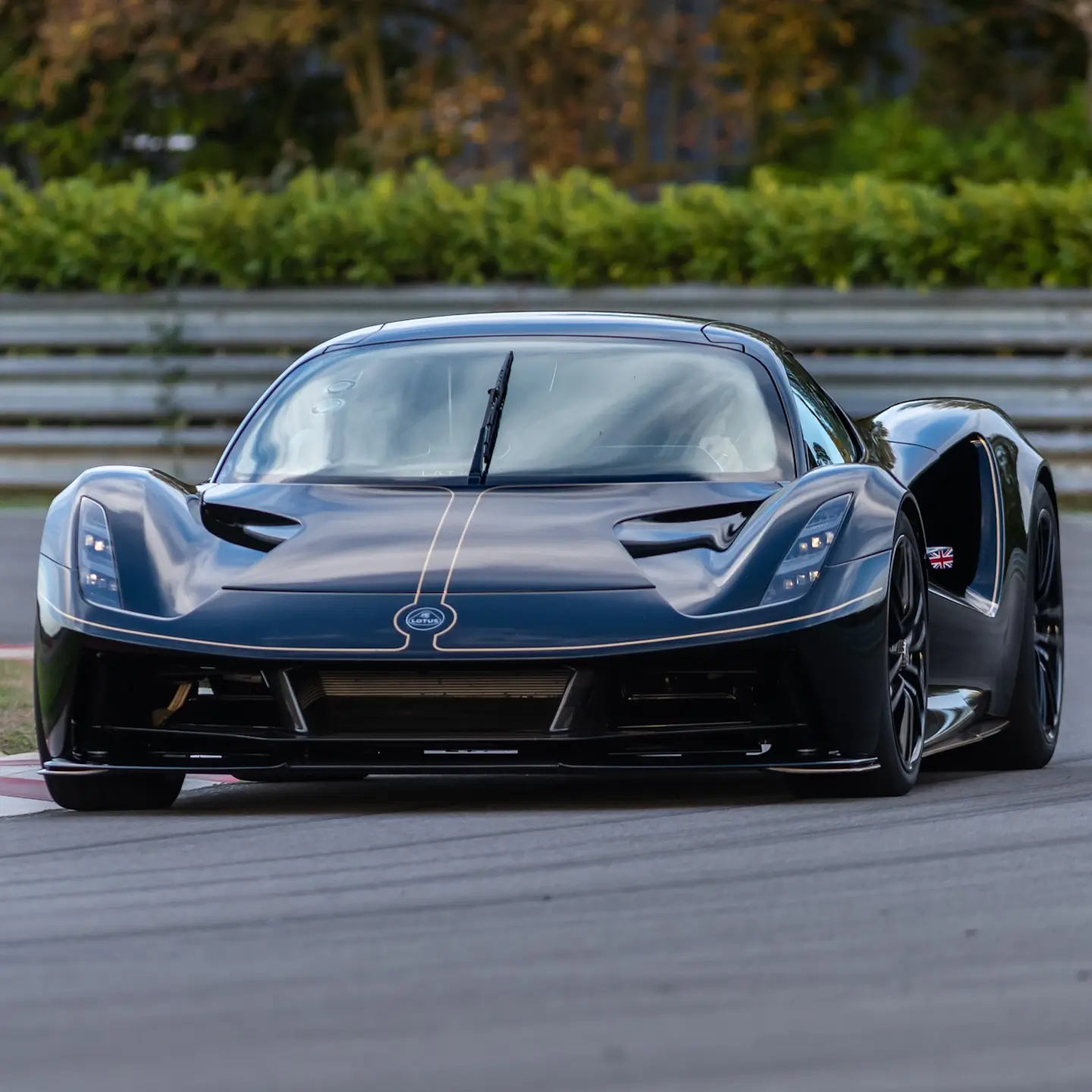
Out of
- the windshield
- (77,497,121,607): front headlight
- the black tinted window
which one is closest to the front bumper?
(77,497,121,607): front headlight

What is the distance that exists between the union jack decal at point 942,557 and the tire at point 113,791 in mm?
2227

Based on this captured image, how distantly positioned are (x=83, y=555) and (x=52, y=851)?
0.79 metres

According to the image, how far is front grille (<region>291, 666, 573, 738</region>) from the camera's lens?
20.7 feet

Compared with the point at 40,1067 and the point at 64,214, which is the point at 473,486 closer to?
the point at 40,1067

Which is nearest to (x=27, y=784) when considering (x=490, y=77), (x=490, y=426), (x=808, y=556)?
(x=490, y=426)

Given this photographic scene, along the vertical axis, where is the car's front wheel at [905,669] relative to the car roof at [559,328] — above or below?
below

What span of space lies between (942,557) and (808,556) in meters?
1.56

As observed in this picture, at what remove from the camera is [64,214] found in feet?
59.4

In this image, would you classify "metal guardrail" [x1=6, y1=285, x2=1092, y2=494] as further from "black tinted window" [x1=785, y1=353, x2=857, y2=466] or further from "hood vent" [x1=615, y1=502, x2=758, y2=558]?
"hood vent" [x1=615, y1=502, x2=758, y2=558]

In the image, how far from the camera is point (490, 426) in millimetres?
7277

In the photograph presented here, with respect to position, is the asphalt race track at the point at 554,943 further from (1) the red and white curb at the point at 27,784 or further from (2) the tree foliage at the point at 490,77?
(2) the tree foliage at the point at 490,77

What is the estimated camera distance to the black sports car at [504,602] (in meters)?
6.32

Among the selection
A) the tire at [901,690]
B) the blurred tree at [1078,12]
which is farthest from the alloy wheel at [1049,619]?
the blurred tree at [1078,12]

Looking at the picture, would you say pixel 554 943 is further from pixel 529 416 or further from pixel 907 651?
pixel 529 416
